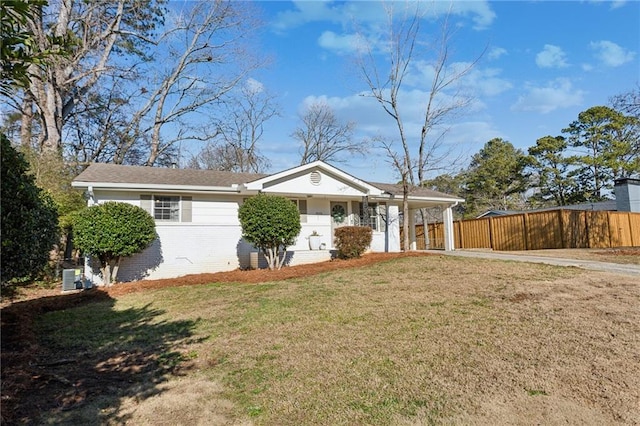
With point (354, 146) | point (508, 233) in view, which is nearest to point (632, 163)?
point (508, 233)

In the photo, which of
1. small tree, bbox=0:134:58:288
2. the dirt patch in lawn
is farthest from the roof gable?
small tree, bbox=0:134:58:288

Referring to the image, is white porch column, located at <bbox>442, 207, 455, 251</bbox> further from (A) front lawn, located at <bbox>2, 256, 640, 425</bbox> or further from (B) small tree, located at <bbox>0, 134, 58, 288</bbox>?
(B) small tree, located at <bbox>0, 134, 58, 288</bbox>

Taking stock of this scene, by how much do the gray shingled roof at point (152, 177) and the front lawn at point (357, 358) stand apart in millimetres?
5279

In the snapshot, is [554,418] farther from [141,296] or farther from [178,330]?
[141,296]

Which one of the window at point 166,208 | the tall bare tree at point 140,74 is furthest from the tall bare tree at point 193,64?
the window at point 166,208

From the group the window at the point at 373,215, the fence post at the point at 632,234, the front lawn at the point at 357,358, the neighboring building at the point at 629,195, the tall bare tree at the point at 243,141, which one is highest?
the tall bare tree at the point at 243,141

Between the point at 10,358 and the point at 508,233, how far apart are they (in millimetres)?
20830

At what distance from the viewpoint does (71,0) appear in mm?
18328

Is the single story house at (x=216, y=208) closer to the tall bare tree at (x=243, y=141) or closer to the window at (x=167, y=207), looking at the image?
the window at (x=167, y=207)

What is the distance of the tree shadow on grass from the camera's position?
3230 mm

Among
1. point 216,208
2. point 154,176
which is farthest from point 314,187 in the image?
point 154,176

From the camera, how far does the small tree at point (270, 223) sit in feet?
37.5

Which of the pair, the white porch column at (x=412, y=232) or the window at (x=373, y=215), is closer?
the window at (x=373, y=215)

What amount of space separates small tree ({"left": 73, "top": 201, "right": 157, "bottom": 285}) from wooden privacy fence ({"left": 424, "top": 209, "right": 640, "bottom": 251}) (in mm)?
17753
